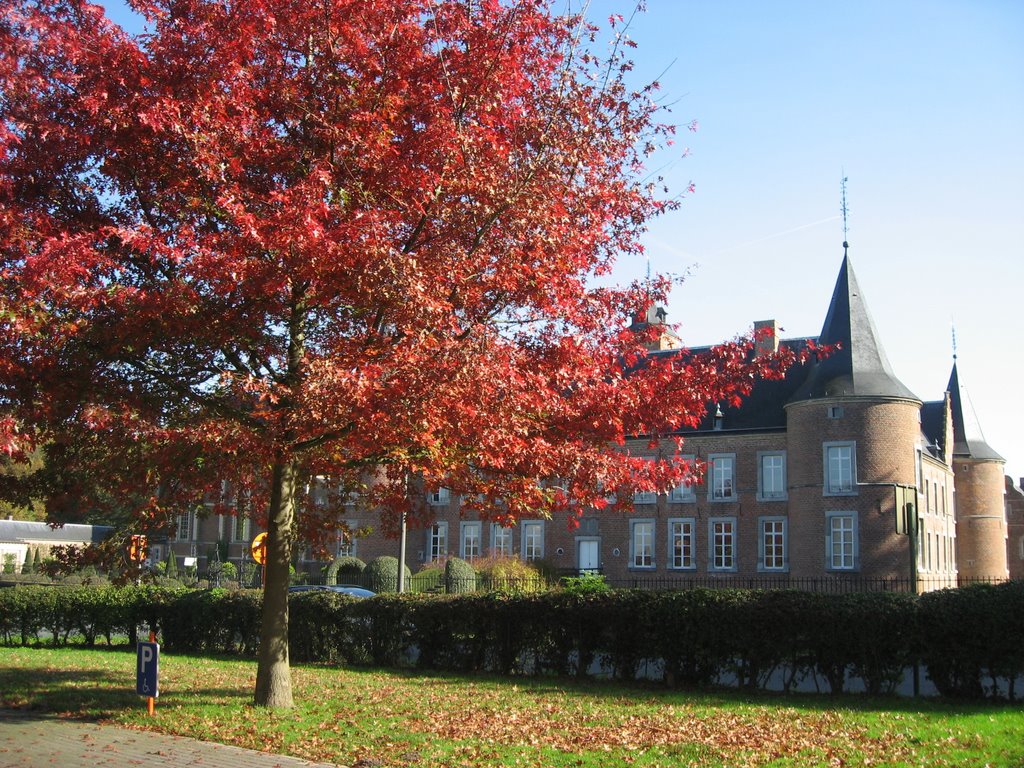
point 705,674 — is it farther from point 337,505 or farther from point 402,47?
point 402,47

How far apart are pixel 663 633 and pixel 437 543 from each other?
1264 inches

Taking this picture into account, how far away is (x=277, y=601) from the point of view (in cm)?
1080

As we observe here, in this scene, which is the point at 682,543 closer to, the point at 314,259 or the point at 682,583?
the point at 682,583

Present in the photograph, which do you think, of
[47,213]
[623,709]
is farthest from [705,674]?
[47,213]

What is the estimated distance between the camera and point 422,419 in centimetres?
827

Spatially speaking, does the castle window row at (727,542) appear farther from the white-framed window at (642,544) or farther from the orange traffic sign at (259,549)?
the orange traffic sign at (259,549)

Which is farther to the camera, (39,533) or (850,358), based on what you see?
(39,533)

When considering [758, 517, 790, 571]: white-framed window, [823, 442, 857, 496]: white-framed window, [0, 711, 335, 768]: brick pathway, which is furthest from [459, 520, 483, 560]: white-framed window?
[0, 711, 335, 768]: brick pathway

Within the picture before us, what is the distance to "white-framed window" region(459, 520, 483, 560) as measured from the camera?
1716 inches

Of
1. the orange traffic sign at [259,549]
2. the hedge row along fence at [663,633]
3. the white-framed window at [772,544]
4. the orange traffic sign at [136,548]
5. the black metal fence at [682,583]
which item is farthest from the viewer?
the white-framed window at [772,544]

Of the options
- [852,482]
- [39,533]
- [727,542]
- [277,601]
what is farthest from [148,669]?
[39,533]

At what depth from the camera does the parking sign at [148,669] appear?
32.2 feet

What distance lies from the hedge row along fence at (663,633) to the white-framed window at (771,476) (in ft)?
82.9

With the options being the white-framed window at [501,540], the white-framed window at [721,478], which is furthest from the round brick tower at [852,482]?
the white-framed window at [501,540]
